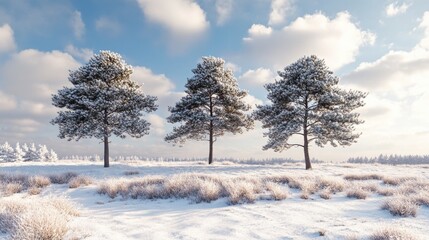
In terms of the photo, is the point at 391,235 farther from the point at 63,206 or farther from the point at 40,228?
the point at 63,206

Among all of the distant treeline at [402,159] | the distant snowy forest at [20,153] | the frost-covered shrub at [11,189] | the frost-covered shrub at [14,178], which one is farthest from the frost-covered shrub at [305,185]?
the distant treeline at [402,159]

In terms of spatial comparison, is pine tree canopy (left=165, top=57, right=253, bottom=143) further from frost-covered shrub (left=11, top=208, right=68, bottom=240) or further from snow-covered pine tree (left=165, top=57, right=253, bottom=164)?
frost-covered shrub (left=11, top=208, right=68, bottom=240)

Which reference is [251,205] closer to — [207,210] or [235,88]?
[207,210]

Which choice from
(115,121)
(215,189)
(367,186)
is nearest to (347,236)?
(215,189)

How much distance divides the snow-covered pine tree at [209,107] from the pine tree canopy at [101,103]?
3563mm

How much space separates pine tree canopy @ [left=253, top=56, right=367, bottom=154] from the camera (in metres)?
26.9

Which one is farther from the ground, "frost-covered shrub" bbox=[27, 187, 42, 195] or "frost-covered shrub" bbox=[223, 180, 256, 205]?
"frost-covered shrub" bbox=[223, 180, 256, 205]

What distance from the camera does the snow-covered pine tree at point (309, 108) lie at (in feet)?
88.2

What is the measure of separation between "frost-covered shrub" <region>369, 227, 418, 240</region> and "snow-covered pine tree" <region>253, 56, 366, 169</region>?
2092 cm

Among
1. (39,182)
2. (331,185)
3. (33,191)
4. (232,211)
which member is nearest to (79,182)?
(39,182)

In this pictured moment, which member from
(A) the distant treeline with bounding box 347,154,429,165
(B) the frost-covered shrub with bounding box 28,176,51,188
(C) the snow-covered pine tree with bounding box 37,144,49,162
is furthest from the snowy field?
(A) the distant treeline with bounding box 347,154,429,165

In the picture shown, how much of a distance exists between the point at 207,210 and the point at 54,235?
14.0 feet

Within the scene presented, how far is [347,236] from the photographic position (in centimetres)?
609

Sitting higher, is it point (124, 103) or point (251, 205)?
point (124, 103)
